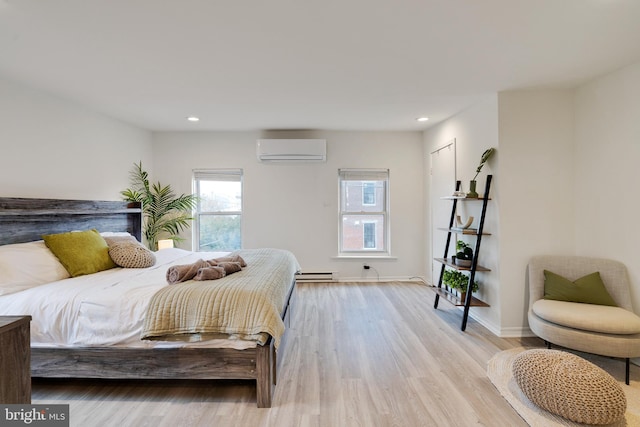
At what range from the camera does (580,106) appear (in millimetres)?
2777

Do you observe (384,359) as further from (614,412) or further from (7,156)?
(7,156)

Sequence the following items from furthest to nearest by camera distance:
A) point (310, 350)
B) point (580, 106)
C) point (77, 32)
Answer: point (580, 106) < point (310, 350) < point (77, 32)

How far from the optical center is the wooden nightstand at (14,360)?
1144 mm

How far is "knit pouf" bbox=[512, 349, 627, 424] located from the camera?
1600mm

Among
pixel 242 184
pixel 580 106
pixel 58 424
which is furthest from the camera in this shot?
pixel 242 184

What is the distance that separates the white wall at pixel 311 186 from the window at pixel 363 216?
6.2 inches

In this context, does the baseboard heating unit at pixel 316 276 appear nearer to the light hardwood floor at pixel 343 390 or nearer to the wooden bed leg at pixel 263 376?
the light hardwood floor at pixel 343 390

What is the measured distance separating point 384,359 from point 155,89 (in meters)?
3.29

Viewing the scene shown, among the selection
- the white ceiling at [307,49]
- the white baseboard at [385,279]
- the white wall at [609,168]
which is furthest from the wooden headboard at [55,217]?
the white wall at [609,168]

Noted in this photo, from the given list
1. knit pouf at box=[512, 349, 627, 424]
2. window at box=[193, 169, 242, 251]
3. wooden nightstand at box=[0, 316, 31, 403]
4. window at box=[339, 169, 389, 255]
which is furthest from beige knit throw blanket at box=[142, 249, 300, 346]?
window at box=[339, 169, 389, 255]

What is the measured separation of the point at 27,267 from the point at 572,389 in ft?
12.4

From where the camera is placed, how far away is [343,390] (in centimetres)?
201

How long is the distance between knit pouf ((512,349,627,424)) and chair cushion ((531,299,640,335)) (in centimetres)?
53

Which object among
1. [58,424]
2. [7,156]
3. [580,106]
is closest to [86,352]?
[58,424]
